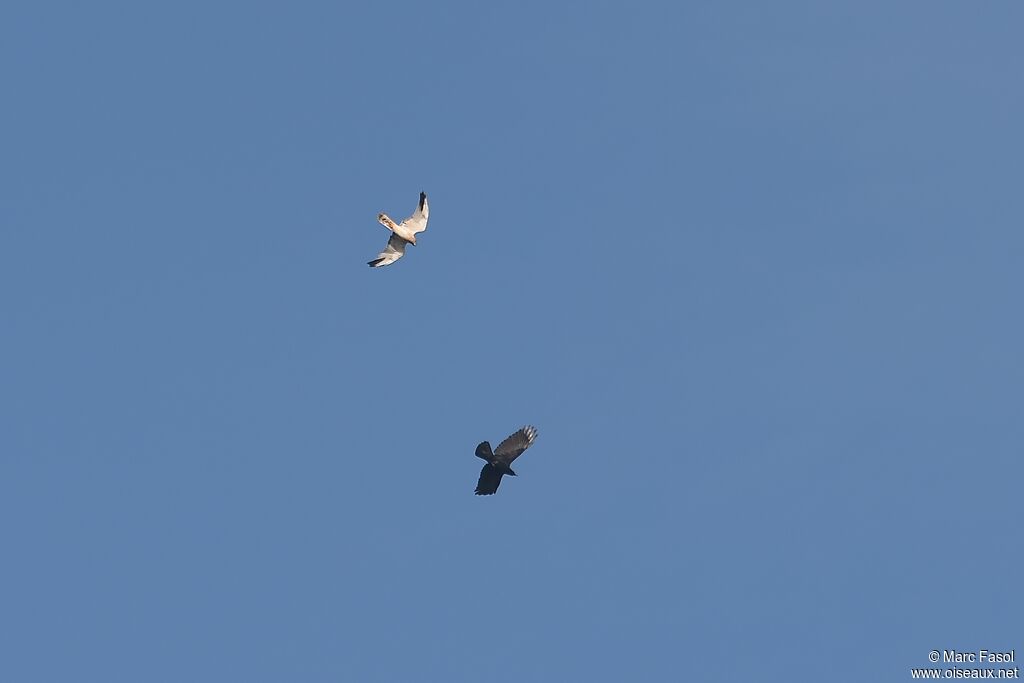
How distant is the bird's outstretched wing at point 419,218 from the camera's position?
75812mm

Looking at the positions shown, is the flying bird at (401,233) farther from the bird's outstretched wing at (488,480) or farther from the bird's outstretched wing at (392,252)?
the bird's outstretched wing at (488,480)

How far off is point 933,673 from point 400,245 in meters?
32.2

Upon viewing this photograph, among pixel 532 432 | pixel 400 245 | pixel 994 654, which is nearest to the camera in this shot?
pixel 994 654

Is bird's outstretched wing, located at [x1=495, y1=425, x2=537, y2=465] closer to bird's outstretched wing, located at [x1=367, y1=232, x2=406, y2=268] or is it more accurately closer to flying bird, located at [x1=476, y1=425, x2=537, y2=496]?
flying bird, located at [x1=476, y1=425, x2=537, y2=496]

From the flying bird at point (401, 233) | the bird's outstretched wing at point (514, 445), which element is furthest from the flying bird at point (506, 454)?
the flying bird at point (401, 233)

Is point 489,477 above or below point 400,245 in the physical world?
below

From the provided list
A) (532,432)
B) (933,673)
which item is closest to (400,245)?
(532,432)

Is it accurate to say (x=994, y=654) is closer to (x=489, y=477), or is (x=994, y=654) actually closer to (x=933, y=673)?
(x=933, y=673)

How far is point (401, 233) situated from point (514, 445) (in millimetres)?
13186

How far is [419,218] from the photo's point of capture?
250 ft

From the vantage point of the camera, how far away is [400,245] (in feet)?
249

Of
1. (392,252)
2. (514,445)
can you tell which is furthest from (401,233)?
(514,445)

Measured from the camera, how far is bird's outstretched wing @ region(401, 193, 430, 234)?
7581cm

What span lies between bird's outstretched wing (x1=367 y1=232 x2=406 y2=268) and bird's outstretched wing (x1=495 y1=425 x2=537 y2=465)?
1243cm
